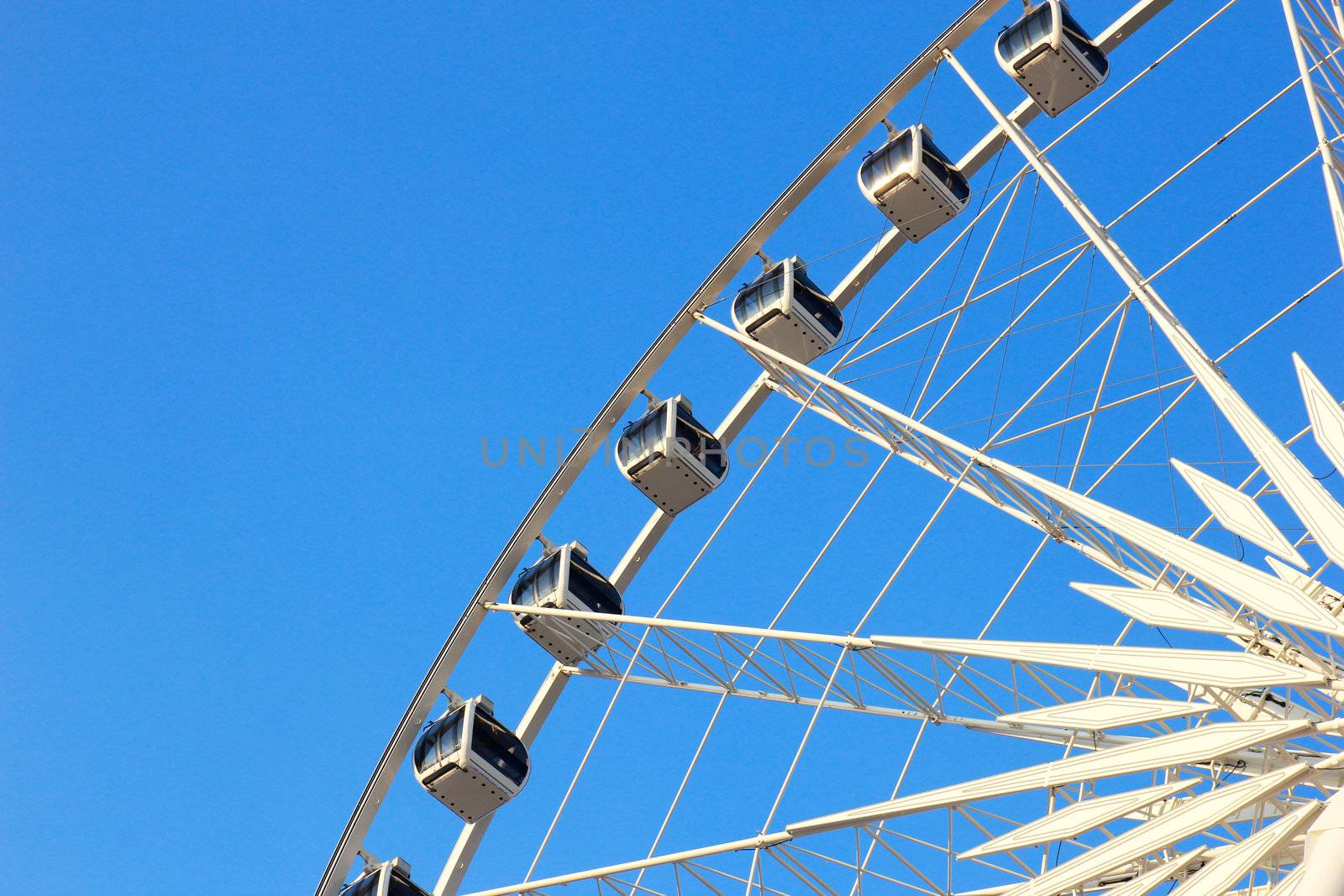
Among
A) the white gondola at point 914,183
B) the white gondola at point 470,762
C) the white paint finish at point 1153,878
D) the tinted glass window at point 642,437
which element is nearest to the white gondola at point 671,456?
the tinted glass window at point 642,437

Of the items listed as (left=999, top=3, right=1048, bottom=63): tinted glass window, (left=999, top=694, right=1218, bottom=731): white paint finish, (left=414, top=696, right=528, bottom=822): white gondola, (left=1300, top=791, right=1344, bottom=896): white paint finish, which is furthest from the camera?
(left=999, top=3, right=1048, bottom=63): tinted glass window

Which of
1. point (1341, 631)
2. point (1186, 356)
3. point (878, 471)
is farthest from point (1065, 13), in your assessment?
point (1341, 631)

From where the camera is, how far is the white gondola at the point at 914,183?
2138cm

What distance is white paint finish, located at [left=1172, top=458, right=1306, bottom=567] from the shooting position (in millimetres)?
13062

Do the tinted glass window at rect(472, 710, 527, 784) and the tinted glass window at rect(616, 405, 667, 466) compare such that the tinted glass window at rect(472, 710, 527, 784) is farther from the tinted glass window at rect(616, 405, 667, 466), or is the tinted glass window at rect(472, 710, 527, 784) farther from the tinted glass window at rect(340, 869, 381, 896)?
the tinted glass window at rect(616, 405, 667, 466)

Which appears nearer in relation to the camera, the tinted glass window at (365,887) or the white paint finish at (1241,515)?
the white paint finish at (1241,515)

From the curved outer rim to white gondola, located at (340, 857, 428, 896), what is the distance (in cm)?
41

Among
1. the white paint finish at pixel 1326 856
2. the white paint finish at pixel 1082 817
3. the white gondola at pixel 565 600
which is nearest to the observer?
the white paint finish at pixel 1326 856

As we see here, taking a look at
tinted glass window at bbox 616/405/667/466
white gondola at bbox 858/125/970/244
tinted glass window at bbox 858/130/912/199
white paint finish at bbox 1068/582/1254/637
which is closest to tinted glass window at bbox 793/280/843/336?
white gondola at bbox 858/125/970/244

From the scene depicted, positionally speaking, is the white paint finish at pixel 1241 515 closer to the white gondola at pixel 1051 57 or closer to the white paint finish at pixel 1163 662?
the white paint finish at pixel 1163 662

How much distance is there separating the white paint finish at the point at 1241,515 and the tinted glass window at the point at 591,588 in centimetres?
911

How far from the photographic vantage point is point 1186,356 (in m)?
14.9

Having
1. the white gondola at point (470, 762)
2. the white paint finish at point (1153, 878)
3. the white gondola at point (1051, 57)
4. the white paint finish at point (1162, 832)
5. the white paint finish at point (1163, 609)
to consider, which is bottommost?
the white paint finish at point (1153, 878)

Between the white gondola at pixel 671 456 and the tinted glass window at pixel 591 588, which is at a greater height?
the white gondola at pixel 671 456
